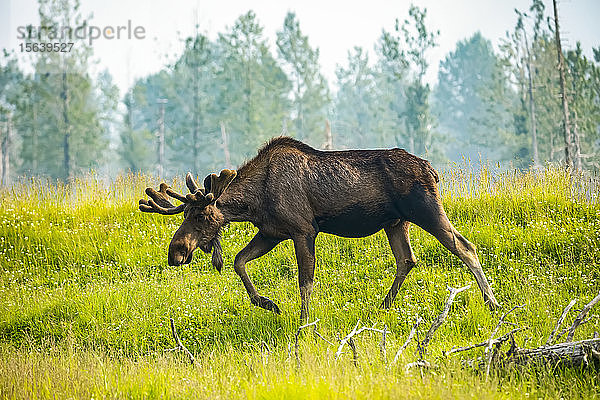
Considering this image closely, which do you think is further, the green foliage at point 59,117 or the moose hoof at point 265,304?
the green foliage at point 59,117

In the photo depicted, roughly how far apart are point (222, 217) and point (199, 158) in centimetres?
3683

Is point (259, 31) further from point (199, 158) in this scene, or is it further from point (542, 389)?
point (542, 389)

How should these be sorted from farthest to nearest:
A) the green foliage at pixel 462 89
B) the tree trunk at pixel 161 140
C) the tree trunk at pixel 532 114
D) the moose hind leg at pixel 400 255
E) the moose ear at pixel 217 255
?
the green foliage at pixel 462 89 → the tree trunk at pixel 161 140 → the tree trunk at pixel 532 114 → the moose hind leg at pixel 400 255 → the moose ear at pixel 217 255

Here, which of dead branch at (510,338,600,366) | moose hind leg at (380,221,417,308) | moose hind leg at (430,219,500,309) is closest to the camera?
dead branch at (510,338,600,366)

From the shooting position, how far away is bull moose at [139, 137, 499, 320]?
275 inches

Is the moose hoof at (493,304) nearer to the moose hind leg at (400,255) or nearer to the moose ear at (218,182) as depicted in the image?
the moose hind leg at (400,255)

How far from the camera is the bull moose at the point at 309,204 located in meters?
6.99

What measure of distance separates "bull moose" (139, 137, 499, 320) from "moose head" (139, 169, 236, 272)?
11 millimetres

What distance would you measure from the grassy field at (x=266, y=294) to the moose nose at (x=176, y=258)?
995 millimetres

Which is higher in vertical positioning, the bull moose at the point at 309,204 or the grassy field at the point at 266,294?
the bull moose at the point at 309,204

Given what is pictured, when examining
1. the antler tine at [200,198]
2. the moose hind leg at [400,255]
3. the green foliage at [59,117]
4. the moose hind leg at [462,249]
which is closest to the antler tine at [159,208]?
the antler tine at [200,198]

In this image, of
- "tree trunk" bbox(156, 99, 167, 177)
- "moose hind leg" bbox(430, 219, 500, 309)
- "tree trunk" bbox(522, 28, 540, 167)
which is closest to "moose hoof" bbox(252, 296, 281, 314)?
"moose hind leg" bbox(430, 219, 500, 309)

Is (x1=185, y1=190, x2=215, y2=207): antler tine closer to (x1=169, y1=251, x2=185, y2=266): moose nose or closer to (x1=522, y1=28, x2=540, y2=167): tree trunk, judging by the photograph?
(x1=169, y1=251, x2=185, y2=266): moose nose

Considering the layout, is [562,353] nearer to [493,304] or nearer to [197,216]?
[493,304]
